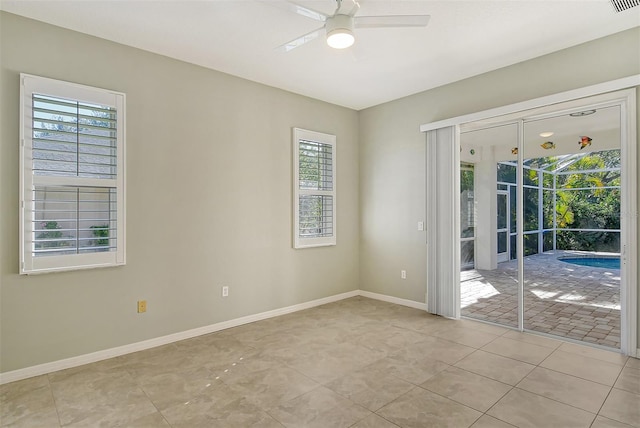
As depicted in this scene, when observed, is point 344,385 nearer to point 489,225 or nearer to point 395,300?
point 395,300

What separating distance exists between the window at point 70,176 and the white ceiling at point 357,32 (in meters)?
0.68

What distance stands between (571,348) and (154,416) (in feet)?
12.2

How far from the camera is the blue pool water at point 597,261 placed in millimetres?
3289

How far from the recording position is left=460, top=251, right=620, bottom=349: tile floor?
339 centimetres

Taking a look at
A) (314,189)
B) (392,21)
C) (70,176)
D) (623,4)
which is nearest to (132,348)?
(70,176)

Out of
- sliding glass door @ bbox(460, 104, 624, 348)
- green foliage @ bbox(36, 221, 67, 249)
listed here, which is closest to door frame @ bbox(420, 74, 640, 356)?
sliding glass door @ bbox(460, 104, 624, 348)

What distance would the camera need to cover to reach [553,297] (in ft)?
12.6

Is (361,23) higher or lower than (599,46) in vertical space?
lower

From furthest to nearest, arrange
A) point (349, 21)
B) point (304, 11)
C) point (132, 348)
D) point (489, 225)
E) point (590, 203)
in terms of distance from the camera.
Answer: point (489, 225) → point (590, 203) → point (132, 348) → point (349, 21) → point (304, 11)

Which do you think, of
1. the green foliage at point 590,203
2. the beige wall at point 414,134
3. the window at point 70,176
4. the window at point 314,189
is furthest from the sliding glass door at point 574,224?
the window at point 70,176

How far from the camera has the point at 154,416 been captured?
90.0 inches

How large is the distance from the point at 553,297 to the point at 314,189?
3.23 metres

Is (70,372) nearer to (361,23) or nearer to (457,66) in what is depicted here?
(361,23)

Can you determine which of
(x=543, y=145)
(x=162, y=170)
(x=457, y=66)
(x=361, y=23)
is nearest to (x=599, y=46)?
(x=543, y=145)
